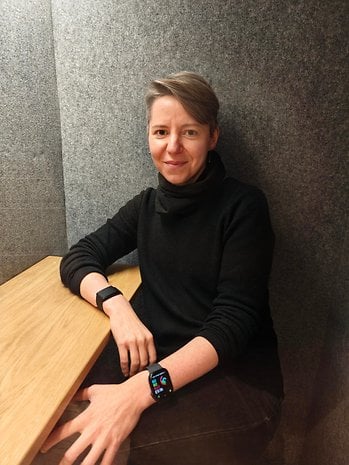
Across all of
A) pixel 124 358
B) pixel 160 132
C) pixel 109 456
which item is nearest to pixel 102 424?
pixel 109 456

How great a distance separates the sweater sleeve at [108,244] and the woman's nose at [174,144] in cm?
22

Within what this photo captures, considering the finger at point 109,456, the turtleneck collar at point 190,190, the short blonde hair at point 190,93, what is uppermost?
the short blonde hair at point 190,93

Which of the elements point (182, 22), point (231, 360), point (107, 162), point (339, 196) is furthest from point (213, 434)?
point (182, 22)

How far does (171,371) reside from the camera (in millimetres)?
683

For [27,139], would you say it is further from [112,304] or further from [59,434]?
[59,434]

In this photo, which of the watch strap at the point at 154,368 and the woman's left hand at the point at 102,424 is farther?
the watch strap at the point at 154,368

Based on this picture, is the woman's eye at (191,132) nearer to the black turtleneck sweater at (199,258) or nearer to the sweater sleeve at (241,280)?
the black turtleneck sweater at (199,258)

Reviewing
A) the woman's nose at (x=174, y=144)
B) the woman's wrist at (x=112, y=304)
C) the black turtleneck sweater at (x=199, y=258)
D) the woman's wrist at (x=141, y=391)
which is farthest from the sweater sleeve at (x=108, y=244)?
the woman's wrist at (x=141, y=391)

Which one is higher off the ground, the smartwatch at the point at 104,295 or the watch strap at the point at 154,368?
the smartwatch at the point at 104,295

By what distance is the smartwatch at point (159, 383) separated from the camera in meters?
0.66

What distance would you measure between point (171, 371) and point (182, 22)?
2.90 ft

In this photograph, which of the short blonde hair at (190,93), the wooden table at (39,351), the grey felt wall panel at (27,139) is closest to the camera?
the wooden table at (39,351)

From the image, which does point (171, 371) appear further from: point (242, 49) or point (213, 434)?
point (242, 49)

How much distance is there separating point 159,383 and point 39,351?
0.25 meters
